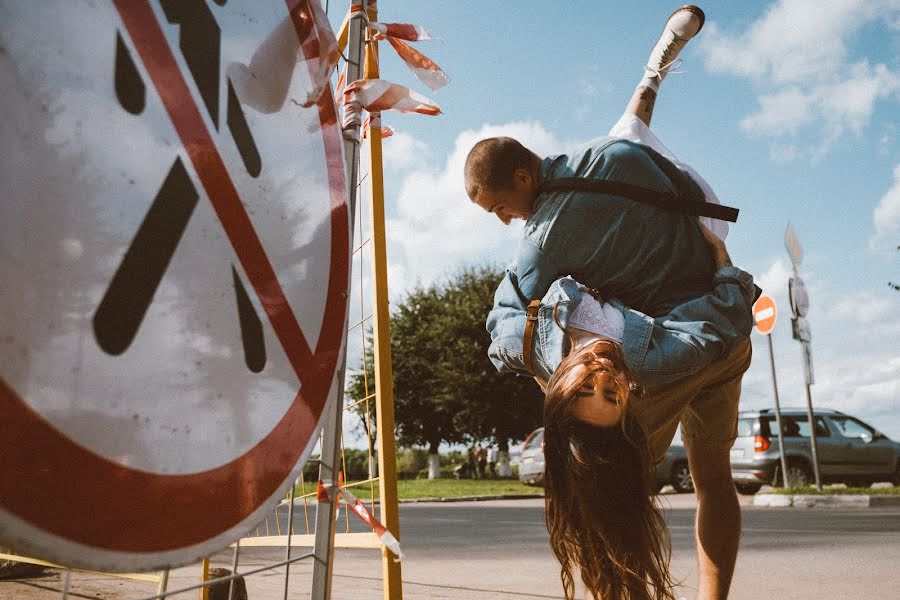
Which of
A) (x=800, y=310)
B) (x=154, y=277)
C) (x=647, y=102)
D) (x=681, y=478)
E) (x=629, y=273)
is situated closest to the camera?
(x=154, y=277)

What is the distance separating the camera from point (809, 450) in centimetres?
1380

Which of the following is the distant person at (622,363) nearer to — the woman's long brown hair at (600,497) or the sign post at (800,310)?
the woman's long brown hair at (600,497)

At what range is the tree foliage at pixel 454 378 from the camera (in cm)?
2909

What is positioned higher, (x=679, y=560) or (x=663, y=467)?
(x=663, y=467)

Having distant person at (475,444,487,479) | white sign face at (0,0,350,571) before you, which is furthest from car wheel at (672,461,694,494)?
distant person at (475,444,487,479)

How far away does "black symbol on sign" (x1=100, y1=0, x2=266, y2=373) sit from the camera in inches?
37.5

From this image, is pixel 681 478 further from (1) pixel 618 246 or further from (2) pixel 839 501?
(1) pixel 618 246

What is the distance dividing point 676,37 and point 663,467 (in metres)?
12.9

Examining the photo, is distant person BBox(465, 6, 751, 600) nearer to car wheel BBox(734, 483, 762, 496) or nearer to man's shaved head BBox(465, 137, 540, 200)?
man's shaved head BBox(465, 137, 540, 200)

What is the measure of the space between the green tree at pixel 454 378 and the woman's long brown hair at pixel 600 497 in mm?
26187

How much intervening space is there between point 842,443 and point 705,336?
552 inches

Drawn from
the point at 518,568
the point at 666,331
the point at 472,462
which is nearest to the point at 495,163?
the point at 666,331

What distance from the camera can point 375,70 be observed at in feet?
7.97

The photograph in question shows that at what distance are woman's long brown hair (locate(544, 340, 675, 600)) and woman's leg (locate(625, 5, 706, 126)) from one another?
1060 mm
